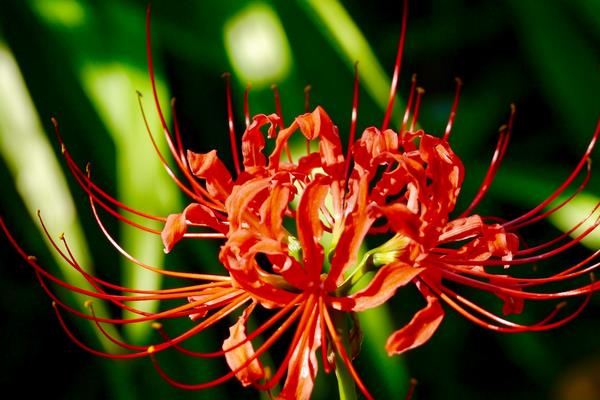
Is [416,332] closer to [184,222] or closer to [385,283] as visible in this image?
[385,283]

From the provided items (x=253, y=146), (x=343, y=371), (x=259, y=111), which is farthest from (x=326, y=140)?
(x=259, y=111)

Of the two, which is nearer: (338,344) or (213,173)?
(338,344)

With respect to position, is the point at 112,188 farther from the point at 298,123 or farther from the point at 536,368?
the point at 536,368

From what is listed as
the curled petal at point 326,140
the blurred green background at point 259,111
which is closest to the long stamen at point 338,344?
the curled petal at point 326,140

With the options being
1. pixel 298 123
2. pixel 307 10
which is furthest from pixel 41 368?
A: pixel 298 123

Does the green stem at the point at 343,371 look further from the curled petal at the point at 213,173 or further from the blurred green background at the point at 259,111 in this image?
the blurred green background at the point at 259,111
